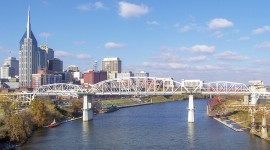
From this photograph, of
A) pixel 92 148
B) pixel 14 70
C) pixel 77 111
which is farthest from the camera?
pixel 14 70

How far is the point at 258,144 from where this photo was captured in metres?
34.3

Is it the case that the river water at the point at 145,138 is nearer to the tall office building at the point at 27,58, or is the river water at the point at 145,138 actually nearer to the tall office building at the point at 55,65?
the tall office building at the point at 27,58

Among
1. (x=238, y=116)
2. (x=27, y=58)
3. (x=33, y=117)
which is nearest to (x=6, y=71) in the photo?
(x=27, y=58)

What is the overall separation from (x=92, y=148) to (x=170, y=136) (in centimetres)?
917

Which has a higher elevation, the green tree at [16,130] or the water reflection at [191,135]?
the green tree at [16,130]

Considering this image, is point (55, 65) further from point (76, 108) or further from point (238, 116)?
point (238, 116)

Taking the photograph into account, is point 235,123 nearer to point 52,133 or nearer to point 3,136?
point 52,133

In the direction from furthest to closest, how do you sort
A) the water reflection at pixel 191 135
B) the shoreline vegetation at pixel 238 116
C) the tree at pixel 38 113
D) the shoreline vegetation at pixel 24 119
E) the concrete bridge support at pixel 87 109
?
the concrete bridge support at pixel 87 109 < the tree at pixel 38 113 < the shoreline vegetation at pixel 238 116 < the water reflection at pixel 191 135 < the shoreline vegetation at pixel 24 119

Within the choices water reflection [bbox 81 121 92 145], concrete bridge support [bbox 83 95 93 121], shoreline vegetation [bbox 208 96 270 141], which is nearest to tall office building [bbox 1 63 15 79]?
concrete bridge support [bbox 83 95 93 121]

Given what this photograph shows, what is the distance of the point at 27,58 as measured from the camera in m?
154

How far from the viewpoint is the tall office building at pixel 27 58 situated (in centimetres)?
15200

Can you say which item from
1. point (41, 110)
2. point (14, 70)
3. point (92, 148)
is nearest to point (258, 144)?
point (92, 148)

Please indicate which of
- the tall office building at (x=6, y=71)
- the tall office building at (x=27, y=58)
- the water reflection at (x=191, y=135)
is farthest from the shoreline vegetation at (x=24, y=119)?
the tall office building at (x=6, y=71)

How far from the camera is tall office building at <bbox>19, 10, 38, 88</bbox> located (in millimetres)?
152000
